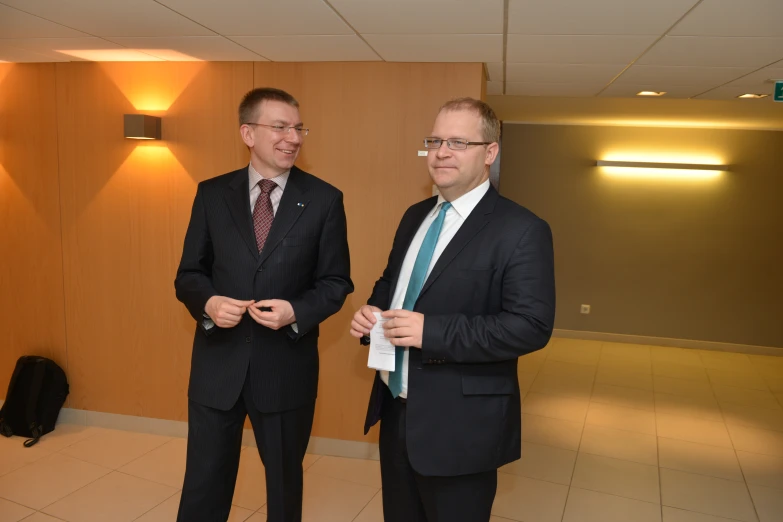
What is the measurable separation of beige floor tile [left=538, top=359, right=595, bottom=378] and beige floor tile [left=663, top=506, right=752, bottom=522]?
282 centimetres

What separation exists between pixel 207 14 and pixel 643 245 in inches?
255

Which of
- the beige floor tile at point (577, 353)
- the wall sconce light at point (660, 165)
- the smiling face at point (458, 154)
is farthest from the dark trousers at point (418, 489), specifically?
the wall sconce light at point (660, 165)

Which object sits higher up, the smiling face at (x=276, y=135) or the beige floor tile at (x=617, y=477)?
the smiling face at (x=276, y=135)

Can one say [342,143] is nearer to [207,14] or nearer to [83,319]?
[207,14]

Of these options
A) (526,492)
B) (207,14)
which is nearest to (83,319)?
(207,14)

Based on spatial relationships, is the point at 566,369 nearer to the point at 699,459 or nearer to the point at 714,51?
the point at 699,459

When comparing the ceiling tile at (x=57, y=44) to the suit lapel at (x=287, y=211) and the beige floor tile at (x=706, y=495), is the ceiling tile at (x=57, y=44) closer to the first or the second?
the suit lapel at (x=287, y=211)

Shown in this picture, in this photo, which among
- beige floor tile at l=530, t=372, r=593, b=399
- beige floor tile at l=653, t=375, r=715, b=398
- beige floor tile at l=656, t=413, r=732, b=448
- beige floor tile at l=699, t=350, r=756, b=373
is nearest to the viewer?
beige floor tile at l=656, t=413, r=732, b=448

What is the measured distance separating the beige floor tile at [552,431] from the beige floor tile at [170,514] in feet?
7.30

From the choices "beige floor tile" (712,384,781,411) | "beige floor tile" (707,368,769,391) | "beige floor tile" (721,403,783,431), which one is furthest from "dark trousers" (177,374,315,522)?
"beige floor tile" (707,368,769,391)

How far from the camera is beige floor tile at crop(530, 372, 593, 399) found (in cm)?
586

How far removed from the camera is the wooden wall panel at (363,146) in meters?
3.88

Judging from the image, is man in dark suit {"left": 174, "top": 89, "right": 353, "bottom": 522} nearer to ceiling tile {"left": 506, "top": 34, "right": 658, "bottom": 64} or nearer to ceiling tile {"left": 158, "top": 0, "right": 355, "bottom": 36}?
ceiling tile {"left": 158, "top": 0, "right": 355, "bottom": 36}

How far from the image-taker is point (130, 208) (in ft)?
14.1
